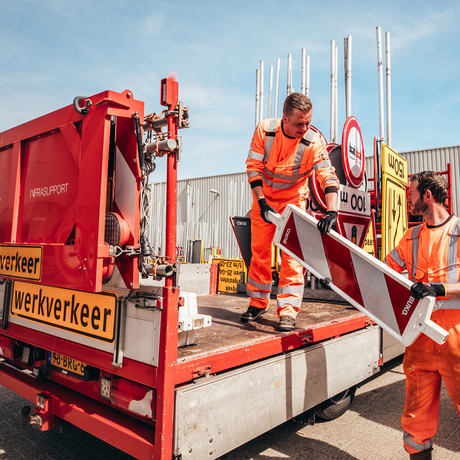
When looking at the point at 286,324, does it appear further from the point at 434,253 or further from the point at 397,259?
the point at 434,253

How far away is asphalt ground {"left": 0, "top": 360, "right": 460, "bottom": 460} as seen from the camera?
2.97 metres

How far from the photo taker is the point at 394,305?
7.36ft

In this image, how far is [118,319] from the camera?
2.15 meters

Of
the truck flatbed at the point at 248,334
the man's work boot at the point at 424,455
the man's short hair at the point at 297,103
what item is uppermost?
the man's short hair at the point at 297,103

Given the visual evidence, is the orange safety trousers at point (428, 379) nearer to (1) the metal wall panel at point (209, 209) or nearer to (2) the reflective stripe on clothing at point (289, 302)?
(2) the reflective stripe on clothing at point (289, 302)

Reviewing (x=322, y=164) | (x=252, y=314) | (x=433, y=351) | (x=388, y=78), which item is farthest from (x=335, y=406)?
(x=388, y=78)

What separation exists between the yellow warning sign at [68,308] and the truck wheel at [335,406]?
83.5 inches

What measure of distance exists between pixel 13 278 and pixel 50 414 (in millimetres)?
958

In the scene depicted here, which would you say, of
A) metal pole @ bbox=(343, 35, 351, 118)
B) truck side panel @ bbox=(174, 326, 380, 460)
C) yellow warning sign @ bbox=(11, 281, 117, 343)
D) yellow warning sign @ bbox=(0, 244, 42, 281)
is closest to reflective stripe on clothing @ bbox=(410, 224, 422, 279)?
truck side panel @ bbox=(174, 326, 380, 460)

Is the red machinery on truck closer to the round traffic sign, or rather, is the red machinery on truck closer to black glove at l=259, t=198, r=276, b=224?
black glove at l=259, t=198, r=276, b=224

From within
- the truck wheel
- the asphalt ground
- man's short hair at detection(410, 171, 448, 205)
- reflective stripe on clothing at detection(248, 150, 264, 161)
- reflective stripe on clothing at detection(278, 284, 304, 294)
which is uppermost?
reflective stripe on clothing at detection(248, 150, 264, 161)

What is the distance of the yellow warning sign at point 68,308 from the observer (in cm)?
222

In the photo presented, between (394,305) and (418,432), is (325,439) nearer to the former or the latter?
(418,432)

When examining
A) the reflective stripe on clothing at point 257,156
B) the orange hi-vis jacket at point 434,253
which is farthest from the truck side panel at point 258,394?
the reflective stripe on clothing at point 257,156
